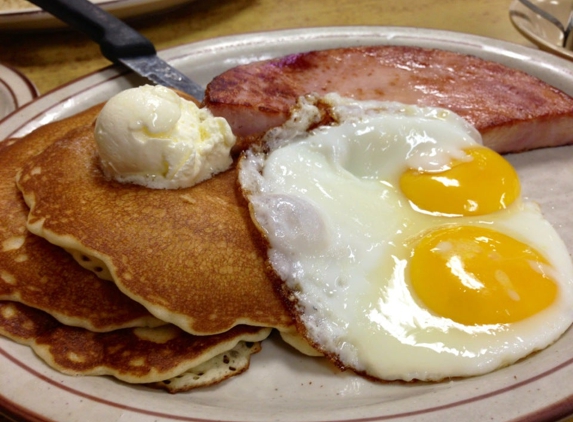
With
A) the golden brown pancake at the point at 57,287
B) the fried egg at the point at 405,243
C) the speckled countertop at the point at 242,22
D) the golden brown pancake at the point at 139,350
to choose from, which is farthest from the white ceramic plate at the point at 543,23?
the golden brown pancake at the point at 57,287

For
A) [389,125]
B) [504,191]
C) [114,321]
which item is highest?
[389,125]

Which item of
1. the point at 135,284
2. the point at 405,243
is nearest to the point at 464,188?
the point at 405,243

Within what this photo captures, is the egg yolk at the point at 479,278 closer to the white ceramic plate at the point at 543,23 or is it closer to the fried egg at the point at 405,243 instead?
the fried egg at the point at 405,243

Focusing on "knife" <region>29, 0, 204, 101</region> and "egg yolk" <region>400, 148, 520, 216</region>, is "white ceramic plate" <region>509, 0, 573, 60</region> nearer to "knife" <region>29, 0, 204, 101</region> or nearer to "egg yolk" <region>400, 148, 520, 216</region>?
"egg yolk" <region>400, 148, 520, 216</region>

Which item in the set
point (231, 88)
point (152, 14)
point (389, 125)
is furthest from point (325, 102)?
point (152, 14)

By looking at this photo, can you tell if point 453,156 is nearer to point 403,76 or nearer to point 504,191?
point 504,191

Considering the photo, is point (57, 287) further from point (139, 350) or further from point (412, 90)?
point (412, 90)
